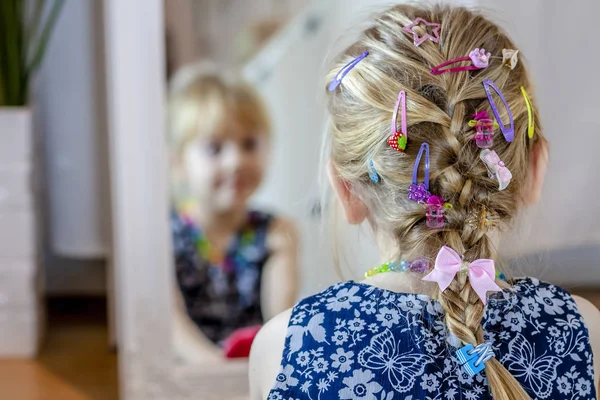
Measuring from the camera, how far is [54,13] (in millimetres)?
1998

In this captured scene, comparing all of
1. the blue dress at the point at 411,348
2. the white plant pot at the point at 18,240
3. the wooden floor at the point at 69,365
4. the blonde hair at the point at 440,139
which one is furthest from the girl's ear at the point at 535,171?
the white plant pot at the point at 18,240

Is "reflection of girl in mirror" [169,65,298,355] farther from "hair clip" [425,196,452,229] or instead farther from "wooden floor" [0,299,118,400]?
"hair clip" [425,196,452,229]

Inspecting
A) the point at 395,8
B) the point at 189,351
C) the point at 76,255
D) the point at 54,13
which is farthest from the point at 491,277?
the point at 76,255

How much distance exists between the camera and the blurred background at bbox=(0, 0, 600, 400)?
1385mm

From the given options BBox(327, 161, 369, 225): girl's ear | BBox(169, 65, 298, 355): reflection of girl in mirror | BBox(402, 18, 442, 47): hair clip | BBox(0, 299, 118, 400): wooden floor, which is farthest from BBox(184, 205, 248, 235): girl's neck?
BBox(402, 18, 442, 47): hair clip

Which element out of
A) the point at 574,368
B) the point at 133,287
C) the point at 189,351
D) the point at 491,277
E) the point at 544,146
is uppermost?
the point at 544,146

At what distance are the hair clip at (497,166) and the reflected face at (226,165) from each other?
35.7 inches

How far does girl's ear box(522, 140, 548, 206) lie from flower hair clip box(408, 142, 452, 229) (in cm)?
16

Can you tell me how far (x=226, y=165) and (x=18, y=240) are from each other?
724 millimetres

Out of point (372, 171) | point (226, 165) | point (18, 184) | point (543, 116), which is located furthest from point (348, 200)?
point (18, 184)

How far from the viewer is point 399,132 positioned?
77 centimetres

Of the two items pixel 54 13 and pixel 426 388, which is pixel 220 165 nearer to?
Result: pixel 54 13

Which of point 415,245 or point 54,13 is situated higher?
point 54,13

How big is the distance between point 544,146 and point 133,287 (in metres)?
1.04
